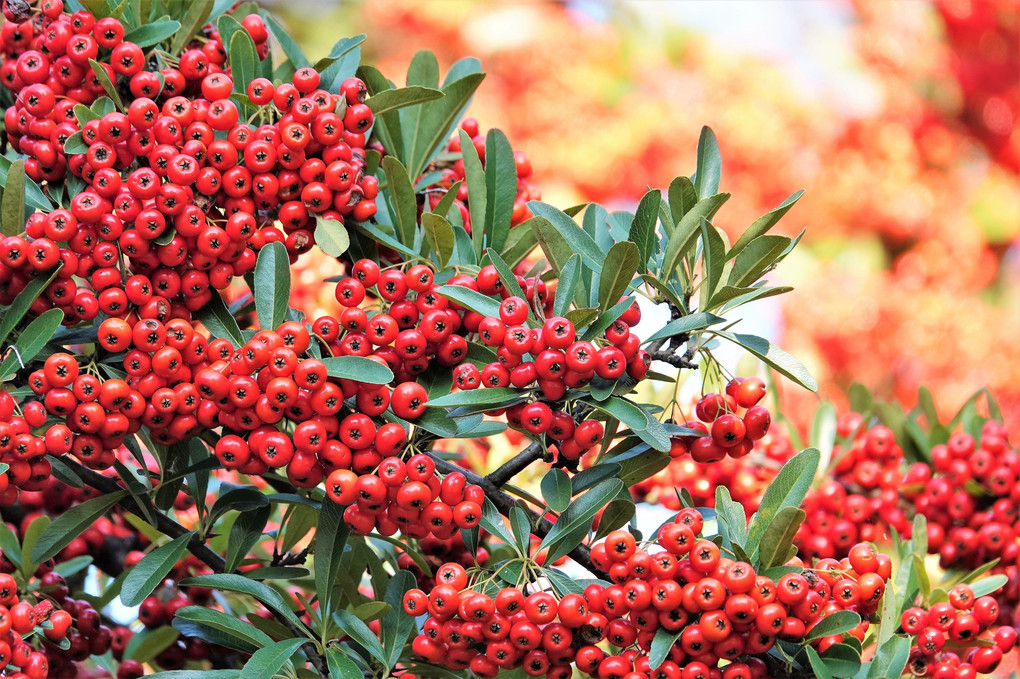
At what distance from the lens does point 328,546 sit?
130 centimetres

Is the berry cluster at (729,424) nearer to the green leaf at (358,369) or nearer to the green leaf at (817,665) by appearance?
the green leaf at (817,665)

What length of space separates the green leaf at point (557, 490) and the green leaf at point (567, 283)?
8.9 inches

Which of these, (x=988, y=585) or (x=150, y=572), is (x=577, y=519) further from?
(x=988, y=585)

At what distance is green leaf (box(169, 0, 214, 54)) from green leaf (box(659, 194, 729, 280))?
768 millimetres

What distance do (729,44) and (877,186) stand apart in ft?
4.96

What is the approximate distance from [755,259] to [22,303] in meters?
0.98

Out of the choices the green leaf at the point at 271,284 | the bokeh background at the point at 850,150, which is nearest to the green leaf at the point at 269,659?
the green leaf at the point at 271,284

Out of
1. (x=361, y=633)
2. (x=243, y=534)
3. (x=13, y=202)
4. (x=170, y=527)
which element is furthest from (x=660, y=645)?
(x=13, y=202)

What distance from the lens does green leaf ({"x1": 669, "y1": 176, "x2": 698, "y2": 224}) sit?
1.24m

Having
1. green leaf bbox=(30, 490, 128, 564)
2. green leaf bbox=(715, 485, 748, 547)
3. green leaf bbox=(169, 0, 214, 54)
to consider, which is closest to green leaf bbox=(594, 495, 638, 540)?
green leaf bbox=(715, 485, 748, 547)

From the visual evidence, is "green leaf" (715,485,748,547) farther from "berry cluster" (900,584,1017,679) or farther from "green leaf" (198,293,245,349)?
"green leaf" (198,293,245,349)

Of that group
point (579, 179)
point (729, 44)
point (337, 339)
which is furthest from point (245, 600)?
point (729, 44)

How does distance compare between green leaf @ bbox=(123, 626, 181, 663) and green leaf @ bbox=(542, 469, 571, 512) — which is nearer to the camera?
green leaf @ bbox=(542, 469, 571, 512)

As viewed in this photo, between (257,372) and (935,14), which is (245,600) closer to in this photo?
(257,372)
